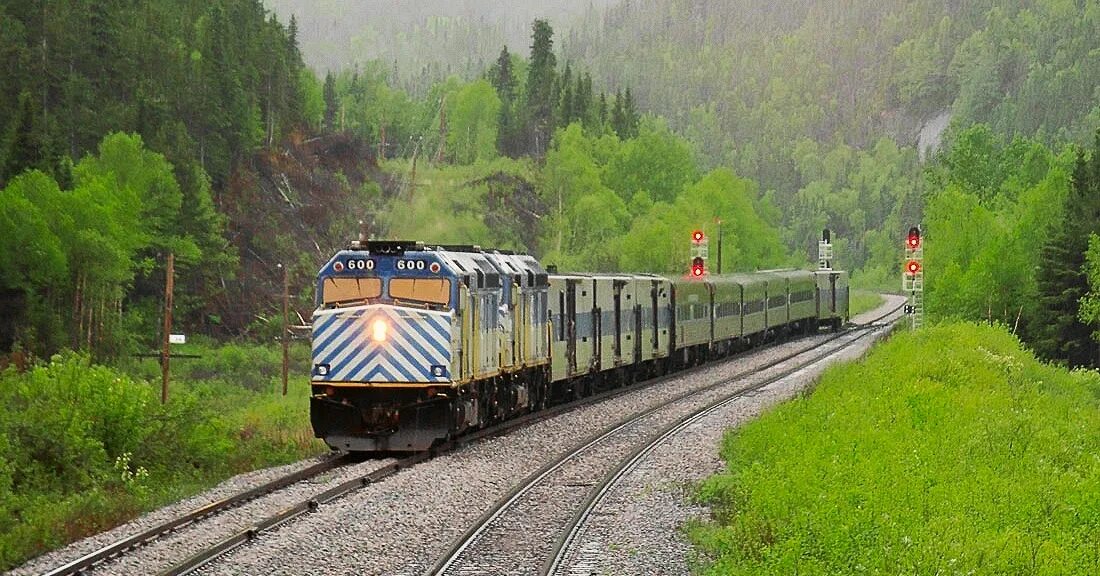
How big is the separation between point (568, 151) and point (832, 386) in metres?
92.2

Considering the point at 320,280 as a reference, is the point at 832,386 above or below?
below

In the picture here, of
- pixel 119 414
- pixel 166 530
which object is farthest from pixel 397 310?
pixel 166 530

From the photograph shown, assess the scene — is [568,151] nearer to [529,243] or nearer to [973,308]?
[529,243]

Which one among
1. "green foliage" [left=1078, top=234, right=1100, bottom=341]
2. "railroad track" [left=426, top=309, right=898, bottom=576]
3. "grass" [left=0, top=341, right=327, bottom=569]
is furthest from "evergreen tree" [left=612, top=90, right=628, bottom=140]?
"grass" [left=0, top=341, right=327, bottom=569]

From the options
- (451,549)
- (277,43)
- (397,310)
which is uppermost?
(277,43)

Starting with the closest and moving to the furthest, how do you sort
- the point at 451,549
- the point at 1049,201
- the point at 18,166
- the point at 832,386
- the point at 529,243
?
the point at 451,549
the point at 832,386
the point at 18,166
the point at 1049,201
the point at 529,243

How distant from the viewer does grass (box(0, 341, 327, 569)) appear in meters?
18.0

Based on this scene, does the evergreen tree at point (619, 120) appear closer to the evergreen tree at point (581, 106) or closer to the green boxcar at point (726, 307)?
the evergreen tree at point (581, 106)

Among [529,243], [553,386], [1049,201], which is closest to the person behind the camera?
[553,386]

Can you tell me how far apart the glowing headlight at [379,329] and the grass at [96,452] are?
2.93 meters

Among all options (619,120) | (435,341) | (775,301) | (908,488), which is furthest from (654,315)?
(619,120)

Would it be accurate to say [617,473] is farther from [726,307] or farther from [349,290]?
[726,307]

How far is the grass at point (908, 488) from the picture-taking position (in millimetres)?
13445

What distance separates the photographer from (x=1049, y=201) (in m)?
91.8
